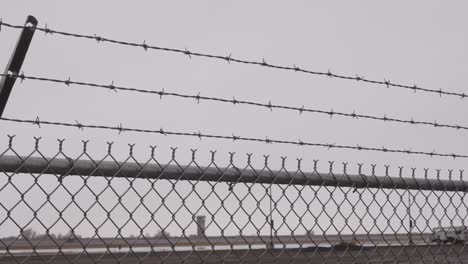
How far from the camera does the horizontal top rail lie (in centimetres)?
267

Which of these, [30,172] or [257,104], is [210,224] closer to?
[257,104]

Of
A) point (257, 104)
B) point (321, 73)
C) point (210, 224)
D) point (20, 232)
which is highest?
point (321, 73)

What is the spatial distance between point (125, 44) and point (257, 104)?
0.90 m

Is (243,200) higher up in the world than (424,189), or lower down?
lower down

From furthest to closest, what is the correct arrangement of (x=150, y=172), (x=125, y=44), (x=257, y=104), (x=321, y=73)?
(x=321, y=73), (x=257, y=104), (x=125, y=44), (x=150, y=172)

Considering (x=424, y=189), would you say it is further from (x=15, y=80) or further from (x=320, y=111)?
(x=15, y=80)

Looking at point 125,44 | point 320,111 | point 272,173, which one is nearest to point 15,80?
point 125,44

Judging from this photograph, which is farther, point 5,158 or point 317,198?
point 317,198

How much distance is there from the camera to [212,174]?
3.14m

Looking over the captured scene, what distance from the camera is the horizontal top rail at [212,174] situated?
105 inches

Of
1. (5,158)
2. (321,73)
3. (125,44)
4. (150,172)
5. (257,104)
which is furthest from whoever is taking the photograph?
(321,73)

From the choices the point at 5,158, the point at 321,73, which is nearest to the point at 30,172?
the point at 5,158

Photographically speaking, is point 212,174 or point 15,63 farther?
point 212,174

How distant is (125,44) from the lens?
3213mm
